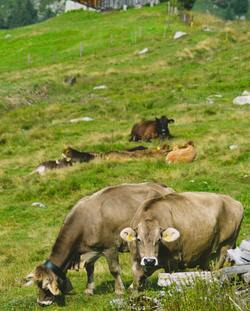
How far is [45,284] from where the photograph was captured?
11.7 meters

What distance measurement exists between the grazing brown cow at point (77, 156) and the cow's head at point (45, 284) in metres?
14.9

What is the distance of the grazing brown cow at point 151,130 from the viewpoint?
30062 millimetres

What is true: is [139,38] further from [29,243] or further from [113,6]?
[29,243]

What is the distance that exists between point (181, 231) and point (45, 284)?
2720 mm

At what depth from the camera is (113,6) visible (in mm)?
105312

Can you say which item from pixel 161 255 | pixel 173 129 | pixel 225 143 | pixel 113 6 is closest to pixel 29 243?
pixel 161 255

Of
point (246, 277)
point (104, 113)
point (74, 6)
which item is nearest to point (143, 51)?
point (104, 113)

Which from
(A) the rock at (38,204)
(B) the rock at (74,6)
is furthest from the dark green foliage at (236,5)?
(A) the rock at (38,204)

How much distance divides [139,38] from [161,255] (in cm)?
6327

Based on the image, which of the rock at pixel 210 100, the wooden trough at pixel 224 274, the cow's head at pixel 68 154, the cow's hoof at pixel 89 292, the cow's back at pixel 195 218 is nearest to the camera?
the wooden trough at pixel 224 274

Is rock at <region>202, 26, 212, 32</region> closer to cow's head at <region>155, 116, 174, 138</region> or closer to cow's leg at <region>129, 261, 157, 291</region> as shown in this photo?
cow's head at <region>155, 116, 174, 138</region>

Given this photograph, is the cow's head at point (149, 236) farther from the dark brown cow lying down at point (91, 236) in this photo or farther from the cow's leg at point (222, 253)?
the cow's leg at point (222, 253)

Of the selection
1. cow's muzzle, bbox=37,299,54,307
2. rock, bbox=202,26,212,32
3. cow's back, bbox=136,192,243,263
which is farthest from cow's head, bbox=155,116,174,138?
rock, bbox=202,26,212,32

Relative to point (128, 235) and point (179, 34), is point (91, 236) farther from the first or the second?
point (179, 34)
